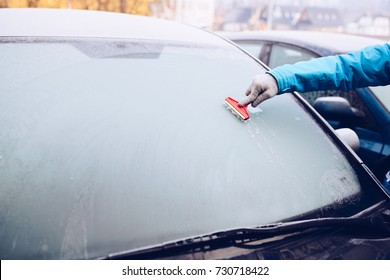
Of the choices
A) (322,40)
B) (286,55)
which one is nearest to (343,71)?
(322,40)

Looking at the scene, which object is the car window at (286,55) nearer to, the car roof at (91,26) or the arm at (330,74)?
the arm at (330,74)

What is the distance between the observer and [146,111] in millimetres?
1256

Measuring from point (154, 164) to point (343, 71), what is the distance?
1000 mm

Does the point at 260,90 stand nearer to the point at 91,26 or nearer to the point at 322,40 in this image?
the point at 91,26

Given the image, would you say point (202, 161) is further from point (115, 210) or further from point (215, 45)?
point (215, 45)

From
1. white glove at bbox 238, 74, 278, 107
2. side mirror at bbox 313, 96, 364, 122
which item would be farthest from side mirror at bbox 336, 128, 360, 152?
side mirror at bbox 313, 96, 364, 122

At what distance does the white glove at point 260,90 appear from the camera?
Answer: 1.38m

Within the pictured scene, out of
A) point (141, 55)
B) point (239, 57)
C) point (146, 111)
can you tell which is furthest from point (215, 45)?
point (146, 111)

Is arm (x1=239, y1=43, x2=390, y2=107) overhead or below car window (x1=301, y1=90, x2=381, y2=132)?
overhead

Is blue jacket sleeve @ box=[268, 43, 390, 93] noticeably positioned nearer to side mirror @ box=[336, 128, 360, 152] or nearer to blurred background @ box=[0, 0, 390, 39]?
side mirror @ box=[336, 128, 360, 152]

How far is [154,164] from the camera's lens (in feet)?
3.68

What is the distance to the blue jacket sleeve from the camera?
4.96ft

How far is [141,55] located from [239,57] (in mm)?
514

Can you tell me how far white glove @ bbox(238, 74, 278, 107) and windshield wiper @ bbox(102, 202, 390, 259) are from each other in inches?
19.9
